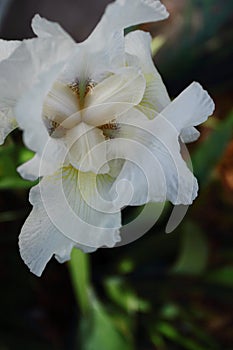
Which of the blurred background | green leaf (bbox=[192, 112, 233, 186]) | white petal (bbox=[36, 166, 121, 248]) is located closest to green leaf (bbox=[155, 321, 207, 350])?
the blurred background

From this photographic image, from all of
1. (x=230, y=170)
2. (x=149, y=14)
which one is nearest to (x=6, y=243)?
(x=230, y=170)

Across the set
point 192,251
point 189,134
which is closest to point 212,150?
point 192,251

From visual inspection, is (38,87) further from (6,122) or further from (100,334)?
(100,334)

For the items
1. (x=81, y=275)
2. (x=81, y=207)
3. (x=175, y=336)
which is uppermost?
(x=81, y=207)

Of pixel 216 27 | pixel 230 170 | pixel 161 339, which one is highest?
pixel 216 27

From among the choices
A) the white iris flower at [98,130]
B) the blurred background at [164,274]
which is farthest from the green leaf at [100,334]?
the white iris flower at [98,130]

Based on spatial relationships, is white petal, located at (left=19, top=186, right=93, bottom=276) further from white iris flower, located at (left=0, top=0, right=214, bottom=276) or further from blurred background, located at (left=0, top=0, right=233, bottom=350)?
blurred background, located at (left=0, top=0, right=233, bottom=350)

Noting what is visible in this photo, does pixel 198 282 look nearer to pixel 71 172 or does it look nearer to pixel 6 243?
pixel 6 243
